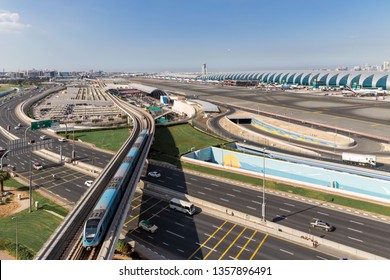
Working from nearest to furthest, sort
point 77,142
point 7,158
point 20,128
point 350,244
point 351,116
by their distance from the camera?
point 350,244 → point 7,158 → point 77,142 → point 20,128 → point 351,116

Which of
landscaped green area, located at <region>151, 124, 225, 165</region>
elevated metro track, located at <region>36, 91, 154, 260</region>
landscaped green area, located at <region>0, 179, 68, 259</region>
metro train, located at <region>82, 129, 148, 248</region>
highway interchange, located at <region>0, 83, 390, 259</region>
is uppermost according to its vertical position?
metro train, located at <region>82, 129, 148, 248</region>

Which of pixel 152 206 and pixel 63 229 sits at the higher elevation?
pixel 63 229

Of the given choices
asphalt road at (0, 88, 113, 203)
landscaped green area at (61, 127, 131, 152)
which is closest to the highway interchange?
asphalt road at (0, 88, 113, 203)

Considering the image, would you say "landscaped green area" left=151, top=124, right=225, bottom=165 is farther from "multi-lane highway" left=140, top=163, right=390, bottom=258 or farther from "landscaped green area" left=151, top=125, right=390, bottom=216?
"multi-lane highway" left=140, top=163, right=390, bottom=258

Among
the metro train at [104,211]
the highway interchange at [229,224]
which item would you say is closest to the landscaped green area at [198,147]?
the highway interchange at [229,224]

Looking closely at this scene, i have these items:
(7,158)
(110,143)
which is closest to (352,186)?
(110,143)

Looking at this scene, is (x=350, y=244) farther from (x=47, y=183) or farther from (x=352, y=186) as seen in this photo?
(x=47, y=183)
